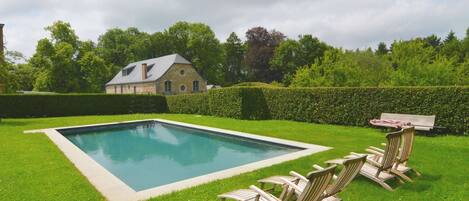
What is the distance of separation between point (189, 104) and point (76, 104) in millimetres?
9181

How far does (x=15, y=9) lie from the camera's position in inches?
512

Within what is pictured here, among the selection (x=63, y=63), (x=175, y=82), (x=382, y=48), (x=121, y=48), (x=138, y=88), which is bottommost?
(x=138, y=88)

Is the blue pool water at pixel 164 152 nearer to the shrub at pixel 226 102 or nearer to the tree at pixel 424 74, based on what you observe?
the shrub at pixel 226 102

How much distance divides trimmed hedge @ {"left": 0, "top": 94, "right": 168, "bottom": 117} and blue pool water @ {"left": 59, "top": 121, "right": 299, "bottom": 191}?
394 inches

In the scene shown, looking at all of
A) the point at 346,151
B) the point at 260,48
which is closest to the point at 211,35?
the point at 260,48

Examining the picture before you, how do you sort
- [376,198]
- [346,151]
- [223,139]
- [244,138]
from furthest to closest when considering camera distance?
[223,139], [244,138], [346,151], [376,198]

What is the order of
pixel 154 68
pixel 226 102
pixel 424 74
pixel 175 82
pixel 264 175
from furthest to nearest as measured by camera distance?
pixel 154 68 → pixel 175 82 → pixel 226 102 → pixel 424 74 → pixel 264 175

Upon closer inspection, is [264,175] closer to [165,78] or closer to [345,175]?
[345,175]

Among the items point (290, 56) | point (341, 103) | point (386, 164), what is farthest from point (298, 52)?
point (386, 164)

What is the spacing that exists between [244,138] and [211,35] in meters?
46.7

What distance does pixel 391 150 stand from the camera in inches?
213

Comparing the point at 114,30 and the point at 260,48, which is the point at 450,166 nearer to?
the point at 260,48

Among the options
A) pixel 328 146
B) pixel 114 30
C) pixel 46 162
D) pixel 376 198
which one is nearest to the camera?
pixel 376 198

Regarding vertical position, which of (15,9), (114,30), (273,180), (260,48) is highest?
(114,30)
